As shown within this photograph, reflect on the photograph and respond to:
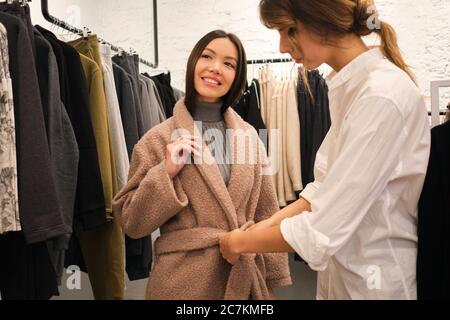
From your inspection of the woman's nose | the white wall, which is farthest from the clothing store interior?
the white wall

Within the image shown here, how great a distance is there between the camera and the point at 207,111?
3.99ft

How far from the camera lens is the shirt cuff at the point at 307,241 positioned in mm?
692

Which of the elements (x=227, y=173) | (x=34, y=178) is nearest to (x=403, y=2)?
(x=227, y=173)

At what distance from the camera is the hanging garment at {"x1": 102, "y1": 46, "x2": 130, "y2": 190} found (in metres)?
1.57

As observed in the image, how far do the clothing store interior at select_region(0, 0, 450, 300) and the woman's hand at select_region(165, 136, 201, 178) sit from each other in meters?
0.03

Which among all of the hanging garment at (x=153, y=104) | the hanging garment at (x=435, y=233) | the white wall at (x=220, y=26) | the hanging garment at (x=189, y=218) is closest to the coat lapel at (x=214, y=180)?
the hanging garment at (x=189, y=218)

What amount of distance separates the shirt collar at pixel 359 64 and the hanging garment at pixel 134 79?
111 cm

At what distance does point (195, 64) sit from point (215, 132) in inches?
7.8

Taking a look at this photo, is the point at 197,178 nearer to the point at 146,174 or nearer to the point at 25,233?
the point at 146,174

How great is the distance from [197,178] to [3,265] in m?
0.56

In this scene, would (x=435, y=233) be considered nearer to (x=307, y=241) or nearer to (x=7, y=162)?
(x=307, y=241)

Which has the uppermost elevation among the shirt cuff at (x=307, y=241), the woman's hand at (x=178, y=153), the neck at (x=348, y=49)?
the neck at (x=348, y=49)

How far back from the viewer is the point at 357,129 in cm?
70

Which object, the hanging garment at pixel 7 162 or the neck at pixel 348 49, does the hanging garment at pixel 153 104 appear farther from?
the neck at pixel 348 49
